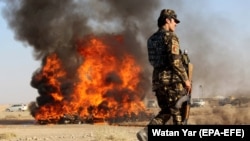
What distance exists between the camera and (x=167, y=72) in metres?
7.39

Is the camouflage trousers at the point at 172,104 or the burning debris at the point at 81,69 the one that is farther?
the burning debris at the point at 81,69

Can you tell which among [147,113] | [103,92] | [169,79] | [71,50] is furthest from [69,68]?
[169,79]

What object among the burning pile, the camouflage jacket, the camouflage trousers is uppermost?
the burning pile

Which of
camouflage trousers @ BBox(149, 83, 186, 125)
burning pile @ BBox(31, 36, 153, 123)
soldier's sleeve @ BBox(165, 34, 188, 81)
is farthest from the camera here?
burning pile @ BBox(31, 36, 153, 123)

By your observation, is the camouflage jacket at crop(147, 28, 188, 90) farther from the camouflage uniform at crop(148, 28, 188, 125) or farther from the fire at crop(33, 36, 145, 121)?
the fire at crop(33, 36, 145, 121)

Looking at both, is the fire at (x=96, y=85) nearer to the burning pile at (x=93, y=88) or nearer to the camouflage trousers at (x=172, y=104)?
the burning pile at (x=93, y=88)

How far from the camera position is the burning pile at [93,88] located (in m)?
32.1

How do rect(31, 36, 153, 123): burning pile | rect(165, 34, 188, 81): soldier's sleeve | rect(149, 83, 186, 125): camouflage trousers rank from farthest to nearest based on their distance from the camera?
rect(31, 36, 153, 123): burning pile → rect(149, 83, 186, 125): camouflage trousers → rect(165, 34, 188, 81): soldier's sleeve

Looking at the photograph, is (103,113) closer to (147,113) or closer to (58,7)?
(147,113)

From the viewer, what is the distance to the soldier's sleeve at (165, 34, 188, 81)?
7.20 metres

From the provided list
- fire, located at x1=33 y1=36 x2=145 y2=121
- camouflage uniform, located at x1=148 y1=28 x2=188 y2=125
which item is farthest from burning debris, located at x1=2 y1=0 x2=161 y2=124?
camouflage uniform, located at x1=148 y1=28 x2=188 y2=125

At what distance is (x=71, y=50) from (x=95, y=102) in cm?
502

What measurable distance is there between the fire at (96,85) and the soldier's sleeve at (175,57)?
24.6m

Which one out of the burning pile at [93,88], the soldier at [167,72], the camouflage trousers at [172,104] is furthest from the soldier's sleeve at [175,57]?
the burning pile at [93,88]
